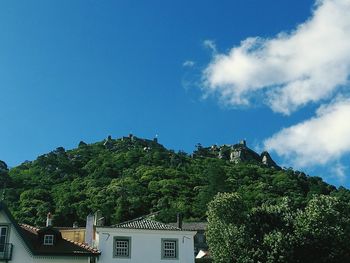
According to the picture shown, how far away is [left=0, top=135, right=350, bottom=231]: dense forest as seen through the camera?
359 feet

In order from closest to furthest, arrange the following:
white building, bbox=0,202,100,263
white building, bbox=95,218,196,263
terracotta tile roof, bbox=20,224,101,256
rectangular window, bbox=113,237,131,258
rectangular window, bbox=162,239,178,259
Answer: white building, bbox=0,202,100,263 → terracotta tile roof, bbox=20,224,101,256 → white building, bbox=95,218,196,263 → rectangular window, bbox=113,237,131,258 → rectangular window, bbox=162,239,178,259

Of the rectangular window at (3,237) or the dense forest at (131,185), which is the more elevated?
the dense forest at (131,185)

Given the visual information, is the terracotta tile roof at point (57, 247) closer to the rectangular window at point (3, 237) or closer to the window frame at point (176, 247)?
the rectangular window at point (3, 237)

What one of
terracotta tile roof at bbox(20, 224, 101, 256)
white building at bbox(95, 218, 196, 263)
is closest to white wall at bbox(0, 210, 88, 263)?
terracotta tile roof at bbox(20, 224, 101, 256)

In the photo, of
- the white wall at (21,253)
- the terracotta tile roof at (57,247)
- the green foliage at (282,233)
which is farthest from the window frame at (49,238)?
the green foliage at (282,233)

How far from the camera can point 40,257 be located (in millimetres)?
37781

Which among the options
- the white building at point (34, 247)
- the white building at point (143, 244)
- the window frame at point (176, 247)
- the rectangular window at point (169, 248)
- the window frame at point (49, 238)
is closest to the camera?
the white building at point (34, 247)

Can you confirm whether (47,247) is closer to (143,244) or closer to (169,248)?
(143,244)

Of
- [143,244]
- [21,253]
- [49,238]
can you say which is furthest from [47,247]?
[143,244]

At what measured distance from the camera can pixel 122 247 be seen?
133 feet

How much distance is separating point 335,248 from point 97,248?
72.0 ft

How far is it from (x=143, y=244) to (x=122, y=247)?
5.26 ft

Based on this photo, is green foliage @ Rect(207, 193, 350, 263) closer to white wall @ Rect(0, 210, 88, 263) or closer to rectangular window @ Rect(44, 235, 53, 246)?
white wall @ Rect(0, 210, 88, 263)

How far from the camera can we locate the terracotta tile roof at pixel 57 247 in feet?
125
